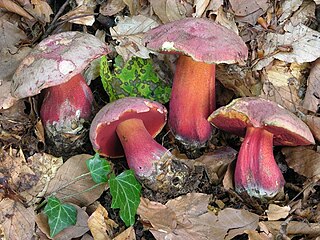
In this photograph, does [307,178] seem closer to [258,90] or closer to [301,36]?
[258,90]

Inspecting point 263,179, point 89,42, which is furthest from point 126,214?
point 89,42

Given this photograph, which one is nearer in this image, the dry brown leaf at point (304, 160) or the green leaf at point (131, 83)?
the dry brown leaf at point (304, 160)

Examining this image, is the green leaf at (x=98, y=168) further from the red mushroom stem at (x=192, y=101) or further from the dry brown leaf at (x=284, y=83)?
the dry brown leaf at (x=284, y=83)

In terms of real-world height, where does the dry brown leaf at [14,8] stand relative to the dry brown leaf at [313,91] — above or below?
above

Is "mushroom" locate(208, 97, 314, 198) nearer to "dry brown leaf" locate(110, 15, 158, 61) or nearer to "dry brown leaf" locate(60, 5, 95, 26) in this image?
"dry brown leaf" locate(110, 15, 158, 61)

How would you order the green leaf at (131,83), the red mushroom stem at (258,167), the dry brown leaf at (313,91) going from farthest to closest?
the green leaf at (131,83)
the dry brown leaf at (313,91)
the red mushroom stem at (258,167)

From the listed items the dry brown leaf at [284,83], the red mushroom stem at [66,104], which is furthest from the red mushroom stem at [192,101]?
the red mushroom stem at [66,104]

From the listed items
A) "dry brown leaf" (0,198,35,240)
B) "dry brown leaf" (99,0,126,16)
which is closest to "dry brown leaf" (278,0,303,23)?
"dry brown leaf" (99,0,126,16)
